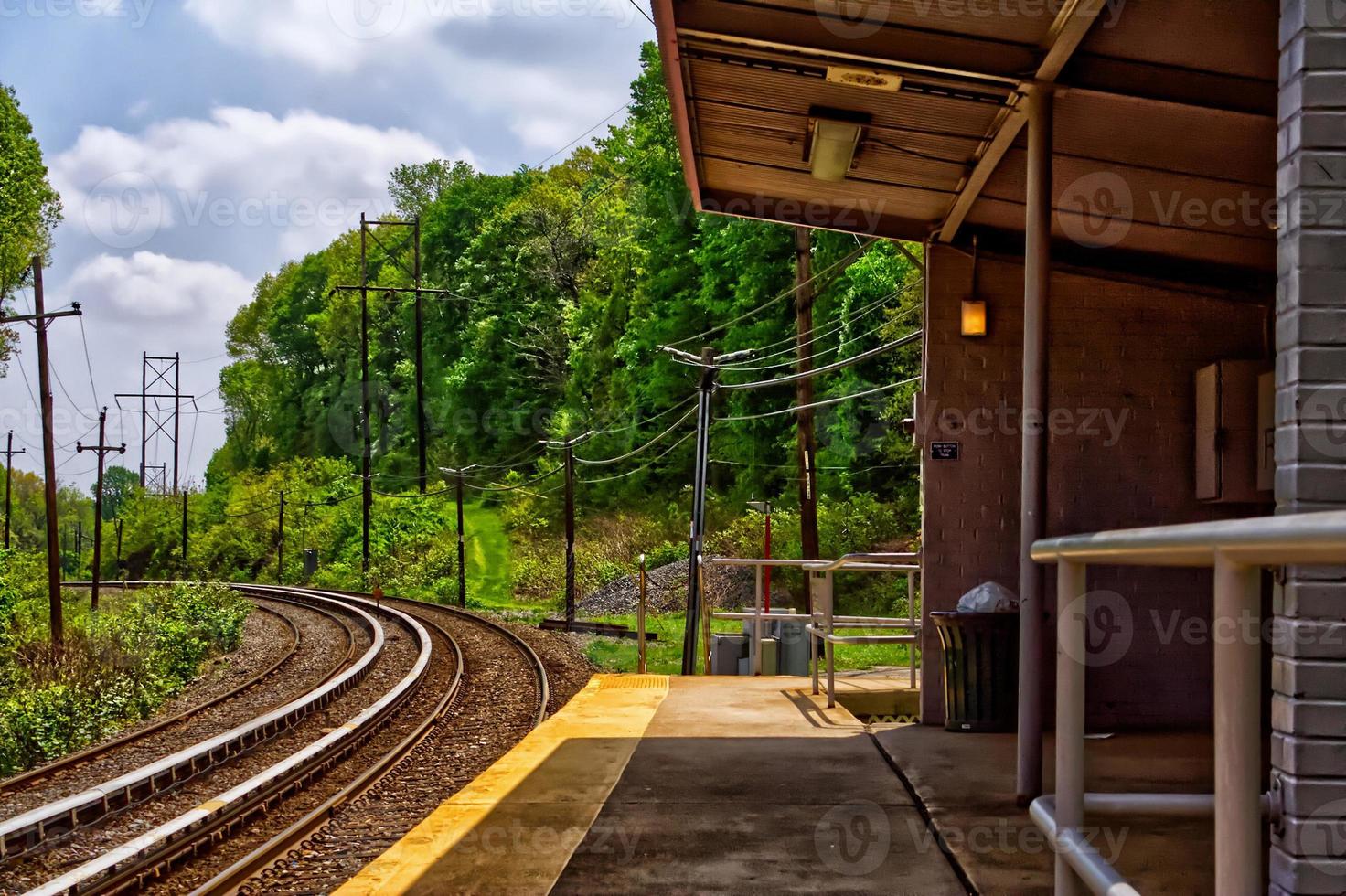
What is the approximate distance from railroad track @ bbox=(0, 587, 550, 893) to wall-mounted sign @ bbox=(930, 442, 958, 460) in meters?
4.54

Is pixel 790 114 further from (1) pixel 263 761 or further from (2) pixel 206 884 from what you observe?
(1) pixel 263 761

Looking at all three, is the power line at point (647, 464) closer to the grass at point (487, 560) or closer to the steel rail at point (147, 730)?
the grass at point (487, 560)

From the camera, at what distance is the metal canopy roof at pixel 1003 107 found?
5156 mm

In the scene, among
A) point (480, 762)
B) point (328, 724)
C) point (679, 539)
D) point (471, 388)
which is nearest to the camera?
point (480, 762)

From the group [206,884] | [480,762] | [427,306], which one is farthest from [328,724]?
[427,306]

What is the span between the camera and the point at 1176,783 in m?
5.34

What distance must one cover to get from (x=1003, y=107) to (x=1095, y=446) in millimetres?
2376

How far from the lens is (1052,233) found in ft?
24.2

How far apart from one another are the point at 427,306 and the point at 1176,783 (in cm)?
6887

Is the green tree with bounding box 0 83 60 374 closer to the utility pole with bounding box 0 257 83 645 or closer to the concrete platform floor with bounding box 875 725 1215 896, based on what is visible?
the utility pole with bounding box 0 257 83 645
